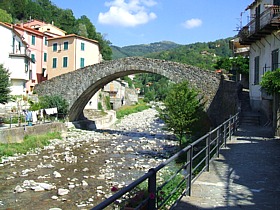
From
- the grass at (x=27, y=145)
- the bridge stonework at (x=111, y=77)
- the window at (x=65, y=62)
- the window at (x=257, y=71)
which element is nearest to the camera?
the grass at (x=27, y=145)

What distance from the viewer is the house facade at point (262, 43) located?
15.0 m

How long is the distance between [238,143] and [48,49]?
99.2 ft

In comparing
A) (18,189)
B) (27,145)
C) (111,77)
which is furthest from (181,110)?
(111,77)

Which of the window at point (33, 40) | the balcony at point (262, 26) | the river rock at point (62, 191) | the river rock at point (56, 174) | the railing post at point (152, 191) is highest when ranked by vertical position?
the window at point (33, 40)

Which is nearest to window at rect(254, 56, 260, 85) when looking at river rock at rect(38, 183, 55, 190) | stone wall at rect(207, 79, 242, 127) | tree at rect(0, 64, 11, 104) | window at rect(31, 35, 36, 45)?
stone wall at rect(207, 79, 242, 127)

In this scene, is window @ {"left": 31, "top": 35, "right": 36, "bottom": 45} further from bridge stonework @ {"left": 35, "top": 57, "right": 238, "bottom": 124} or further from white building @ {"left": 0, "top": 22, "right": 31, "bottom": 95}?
bridge stonework @ {"left": 35, "top": 57, "right": 238, "bottom": 124}

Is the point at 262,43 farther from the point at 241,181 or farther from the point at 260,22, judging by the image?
the point at 241,181

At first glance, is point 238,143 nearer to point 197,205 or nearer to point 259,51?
point 197,205

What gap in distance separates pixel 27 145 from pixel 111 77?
423 inches

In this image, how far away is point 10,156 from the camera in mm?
16141

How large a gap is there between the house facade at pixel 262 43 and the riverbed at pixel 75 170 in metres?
5.65

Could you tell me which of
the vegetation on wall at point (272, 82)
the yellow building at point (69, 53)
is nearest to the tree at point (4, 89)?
the yellow building at point (69, 53)

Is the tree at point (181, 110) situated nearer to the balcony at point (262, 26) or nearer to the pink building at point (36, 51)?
the balcony at point (262, 26)

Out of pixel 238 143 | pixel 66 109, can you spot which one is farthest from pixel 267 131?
pixel 66 109
